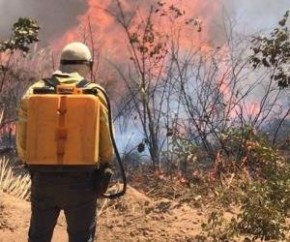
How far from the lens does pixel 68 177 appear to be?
4328 millimetres

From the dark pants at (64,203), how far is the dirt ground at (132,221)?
6.35 feet

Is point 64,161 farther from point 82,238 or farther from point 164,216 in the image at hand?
point 164,216

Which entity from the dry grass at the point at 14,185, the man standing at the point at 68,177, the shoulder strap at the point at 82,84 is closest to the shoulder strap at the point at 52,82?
the man standing at the point at 68,177

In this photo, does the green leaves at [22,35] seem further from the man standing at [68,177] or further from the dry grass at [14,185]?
the man standing at [68,177]

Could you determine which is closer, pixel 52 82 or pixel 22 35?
pixel 52 82

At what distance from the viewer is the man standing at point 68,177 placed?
4.31m

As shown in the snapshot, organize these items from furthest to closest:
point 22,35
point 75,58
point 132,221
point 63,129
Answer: point 22,35 → point 132,221 → point 75,58 → point 63,129

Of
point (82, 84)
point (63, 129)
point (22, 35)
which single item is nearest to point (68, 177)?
point (63, 129)

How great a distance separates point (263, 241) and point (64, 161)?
2098 millimetres

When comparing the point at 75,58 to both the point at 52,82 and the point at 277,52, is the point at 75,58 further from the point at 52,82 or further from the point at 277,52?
the point at 277,52

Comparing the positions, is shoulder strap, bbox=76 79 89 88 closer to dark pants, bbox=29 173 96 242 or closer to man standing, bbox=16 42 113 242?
man standing, bbox=16 42 113 242

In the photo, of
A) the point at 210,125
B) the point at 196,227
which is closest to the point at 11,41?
the point at 210,125

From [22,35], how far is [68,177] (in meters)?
7.49

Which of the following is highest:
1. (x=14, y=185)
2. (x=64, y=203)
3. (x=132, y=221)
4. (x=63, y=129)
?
(x=63, y=129)
